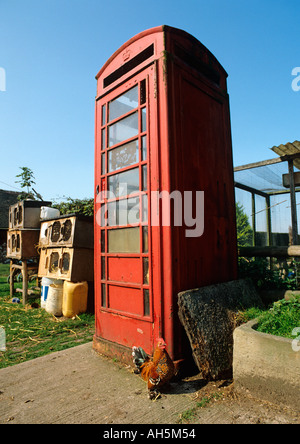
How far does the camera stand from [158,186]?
2.85 meters

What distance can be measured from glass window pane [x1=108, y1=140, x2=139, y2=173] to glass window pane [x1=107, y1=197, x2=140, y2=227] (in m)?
0.47

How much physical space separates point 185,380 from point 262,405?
0.75m

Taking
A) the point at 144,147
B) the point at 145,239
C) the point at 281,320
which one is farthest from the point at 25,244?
the point at 281,320

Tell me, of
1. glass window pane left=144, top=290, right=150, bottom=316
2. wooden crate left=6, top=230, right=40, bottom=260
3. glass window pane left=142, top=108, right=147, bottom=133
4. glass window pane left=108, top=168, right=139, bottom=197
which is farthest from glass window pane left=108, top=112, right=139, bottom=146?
wooden crate left=6, top=230, right=40, bottom=260

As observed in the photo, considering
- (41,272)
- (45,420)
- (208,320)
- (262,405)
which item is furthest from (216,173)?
(41,272)

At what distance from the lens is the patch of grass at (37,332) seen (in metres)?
3.76

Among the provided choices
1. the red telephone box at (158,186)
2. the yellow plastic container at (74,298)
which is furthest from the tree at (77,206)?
the red telephone box at (158,186)

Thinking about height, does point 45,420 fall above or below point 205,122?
below

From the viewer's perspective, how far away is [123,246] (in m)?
3.32

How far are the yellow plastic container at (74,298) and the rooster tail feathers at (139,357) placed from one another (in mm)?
3073

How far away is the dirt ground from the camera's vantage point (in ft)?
6.70

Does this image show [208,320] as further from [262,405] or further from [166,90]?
[166,90]

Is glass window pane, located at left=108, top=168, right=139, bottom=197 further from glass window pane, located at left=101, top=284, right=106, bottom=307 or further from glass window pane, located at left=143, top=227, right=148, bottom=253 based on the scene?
glass window pane, located at left=101, top=284, right=106, bottom=307
